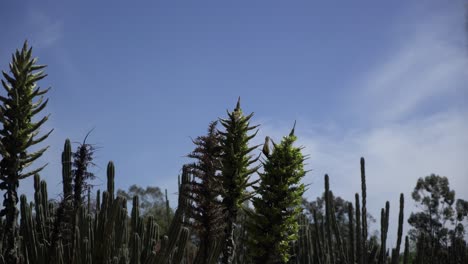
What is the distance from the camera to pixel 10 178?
8.64m

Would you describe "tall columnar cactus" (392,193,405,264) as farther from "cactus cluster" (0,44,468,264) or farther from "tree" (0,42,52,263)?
"tree" (0,42,52,263)

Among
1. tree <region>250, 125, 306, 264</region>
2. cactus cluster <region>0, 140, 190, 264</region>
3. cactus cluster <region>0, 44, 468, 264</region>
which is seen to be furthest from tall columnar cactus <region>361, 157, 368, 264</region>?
cactus cluster <region>0, 140, 190, 264</region>

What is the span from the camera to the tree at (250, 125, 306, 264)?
1160cm

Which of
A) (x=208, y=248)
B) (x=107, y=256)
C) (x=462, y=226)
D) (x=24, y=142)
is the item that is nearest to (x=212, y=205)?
(x=208, y=248)

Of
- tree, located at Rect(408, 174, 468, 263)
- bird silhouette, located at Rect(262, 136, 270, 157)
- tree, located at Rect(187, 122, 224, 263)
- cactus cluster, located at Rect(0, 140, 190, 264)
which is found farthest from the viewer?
tree, located at Rect(408, 174, 468, 263)

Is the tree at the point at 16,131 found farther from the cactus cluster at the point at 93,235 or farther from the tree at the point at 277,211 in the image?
the tree at the point at 277,211

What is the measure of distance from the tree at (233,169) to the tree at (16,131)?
12.4 ft

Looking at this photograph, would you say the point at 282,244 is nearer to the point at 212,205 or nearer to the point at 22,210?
the point at 212,205

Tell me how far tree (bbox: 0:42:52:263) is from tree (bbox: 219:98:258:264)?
12.4 ft

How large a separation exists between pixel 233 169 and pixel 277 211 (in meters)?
1.33

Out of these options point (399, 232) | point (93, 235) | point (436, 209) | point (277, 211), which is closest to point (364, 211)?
point (399, 232)

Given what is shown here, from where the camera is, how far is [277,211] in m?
11.6

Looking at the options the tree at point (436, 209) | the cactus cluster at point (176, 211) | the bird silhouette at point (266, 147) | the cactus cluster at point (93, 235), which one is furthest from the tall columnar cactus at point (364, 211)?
the tree at point (436, 209)

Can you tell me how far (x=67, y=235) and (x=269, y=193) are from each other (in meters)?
4.71
